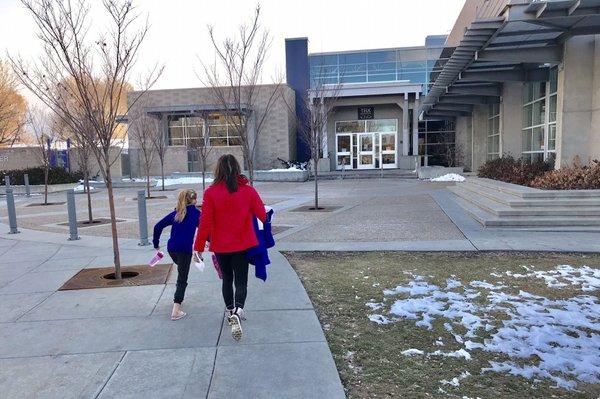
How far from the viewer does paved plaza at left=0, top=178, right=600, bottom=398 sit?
342 centimetres

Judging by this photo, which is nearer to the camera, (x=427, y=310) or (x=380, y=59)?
(x=427, y=310)

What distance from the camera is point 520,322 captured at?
4512 mm

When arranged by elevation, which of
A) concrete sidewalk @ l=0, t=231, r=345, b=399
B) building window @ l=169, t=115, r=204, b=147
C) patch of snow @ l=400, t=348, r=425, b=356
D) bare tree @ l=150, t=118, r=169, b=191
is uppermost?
building window @ l=169, t=115, r=204, b=147

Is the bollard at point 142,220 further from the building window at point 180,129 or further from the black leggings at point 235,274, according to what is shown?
the building window at point 180,129

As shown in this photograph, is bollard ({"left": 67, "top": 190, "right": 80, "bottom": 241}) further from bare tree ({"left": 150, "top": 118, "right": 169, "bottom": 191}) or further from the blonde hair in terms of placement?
bare tree ({"left": 150, "top": 118, "right": 169, "bottom": 191})

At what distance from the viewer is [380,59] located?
3738cm

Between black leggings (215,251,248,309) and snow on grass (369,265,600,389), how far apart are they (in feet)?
4.47

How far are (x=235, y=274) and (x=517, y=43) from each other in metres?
12.4

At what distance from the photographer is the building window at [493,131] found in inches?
854

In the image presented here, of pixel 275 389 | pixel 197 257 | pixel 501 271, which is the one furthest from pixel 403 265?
pixel 275 389

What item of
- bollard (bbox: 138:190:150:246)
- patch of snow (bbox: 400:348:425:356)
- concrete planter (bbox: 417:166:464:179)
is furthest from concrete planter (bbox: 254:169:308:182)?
patch of snow (bbox: 400:348:425:356)

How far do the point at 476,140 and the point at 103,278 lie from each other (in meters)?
22.5

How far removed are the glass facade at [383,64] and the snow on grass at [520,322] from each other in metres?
32.0

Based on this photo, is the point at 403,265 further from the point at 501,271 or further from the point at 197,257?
the point at 197,257
